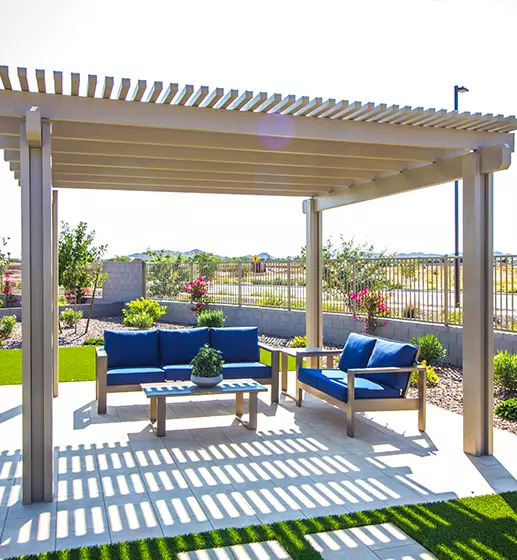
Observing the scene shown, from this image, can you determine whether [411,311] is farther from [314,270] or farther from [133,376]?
[133,376]

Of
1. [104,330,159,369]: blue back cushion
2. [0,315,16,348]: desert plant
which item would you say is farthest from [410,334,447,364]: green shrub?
[0,315,16,348]: desert plant

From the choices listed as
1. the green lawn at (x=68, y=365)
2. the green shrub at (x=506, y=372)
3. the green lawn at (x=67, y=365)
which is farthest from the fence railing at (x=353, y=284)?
the green lawn at (x=67, y=365)

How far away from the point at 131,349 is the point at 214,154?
2.88 m

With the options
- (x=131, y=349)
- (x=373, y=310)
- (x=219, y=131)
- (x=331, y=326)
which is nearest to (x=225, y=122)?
(x=219, y=131)

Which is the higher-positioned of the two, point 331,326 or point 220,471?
point 331,326

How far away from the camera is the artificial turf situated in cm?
362

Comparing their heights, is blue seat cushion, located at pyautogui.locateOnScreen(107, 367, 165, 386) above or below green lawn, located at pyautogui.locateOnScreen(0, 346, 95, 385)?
above

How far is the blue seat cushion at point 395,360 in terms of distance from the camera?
6547 mm

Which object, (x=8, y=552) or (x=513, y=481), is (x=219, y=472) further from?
(x=513, y=481)

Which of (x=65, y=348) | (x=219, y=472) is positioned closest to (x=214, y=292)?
(x=65, y=348)

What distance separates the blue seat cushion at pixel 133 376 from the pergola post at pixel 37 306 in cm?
239

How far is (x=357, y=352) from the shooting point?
290 inches

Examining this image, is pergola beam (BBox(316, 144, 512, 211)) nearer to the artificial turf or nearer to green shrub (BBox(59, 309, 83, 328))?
the artificial turf

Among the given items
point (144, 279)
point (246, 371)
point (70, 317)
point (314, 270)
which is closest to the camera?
point (246, 371)
